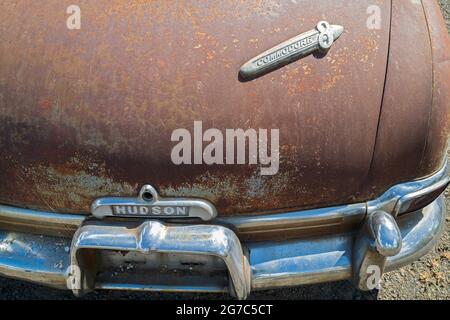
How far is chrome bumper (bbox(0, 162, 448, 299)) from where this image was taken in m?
1.67

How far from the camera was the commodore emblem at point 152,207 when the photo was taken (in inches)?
64.9

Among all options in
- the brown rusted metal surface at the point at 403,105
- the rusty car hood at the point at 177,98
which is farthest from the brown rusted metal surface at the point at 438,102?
the rusty car hood at the point at 177,98

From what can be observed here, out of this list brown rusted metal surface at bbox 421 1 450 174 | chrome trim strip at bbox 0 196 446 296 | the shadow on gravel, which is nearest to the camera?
brown rusted metal surface at bbox 421 1 450 174

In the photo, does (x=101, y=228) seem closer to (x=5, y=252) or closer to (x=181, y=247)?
(x=181, y=247)

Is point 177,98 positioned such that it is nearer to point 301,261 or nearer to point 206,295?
point 301,261

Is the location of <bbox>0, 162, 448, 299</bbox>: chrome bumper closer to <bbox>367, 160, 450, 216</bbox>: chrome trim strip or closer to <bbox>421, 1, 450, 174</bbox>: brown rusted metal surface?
<bbox>367, 160, 450, 216</bbox>: chrome trim strip

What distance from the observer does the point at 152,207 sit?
1665 mm

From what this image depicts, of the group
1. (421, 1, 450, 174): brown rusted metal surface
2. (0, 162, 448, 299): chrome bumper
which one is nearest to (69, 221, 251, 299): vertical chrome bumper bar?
(0, 162, 448, 299): chrome bumper

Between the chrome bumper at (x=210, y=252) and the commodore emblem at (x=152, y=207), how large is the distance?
40 millimetres

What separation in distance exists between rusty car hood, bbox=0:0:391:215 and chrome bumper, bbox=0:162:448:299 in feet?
0.40

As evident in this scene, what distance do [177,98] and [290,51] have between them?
0.39 meters

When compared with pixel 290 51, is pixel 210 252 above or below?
below

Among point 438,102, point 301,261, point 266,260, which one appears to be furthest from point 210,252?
point 438,102
